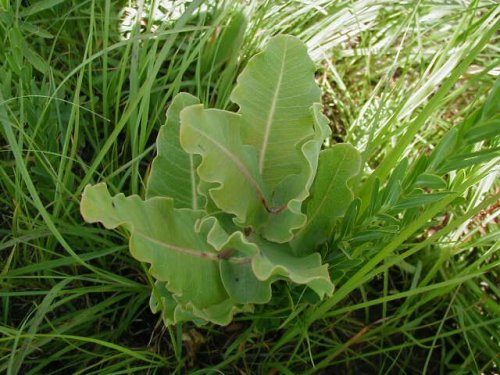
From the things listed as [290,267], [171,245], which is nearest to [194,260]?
[171,245]

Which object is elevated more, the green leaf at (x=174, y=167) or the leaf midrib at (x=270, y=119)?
the leaf midrib at (x=270, y=119)

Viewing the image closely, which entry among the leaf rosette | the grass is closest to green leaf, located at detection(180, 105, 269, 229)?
the leaf rosette

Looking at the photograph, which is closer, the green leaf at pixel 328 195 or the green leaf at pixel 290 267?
the green leaf at pixel 290 267

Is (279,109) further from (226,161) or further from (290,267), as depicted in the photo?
(290,267)

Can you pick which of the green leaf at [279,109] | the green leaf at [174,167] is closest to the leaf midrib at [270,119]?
the green leaf at [279,109]

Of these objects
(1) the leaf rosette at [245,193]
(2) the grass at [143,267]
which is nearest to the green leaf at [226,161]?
(1) the leaf rosette at [245,193]

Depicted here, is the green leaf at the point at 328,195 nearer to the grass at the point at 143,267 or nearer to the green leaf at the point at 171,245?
the grass at the point at 143,267
